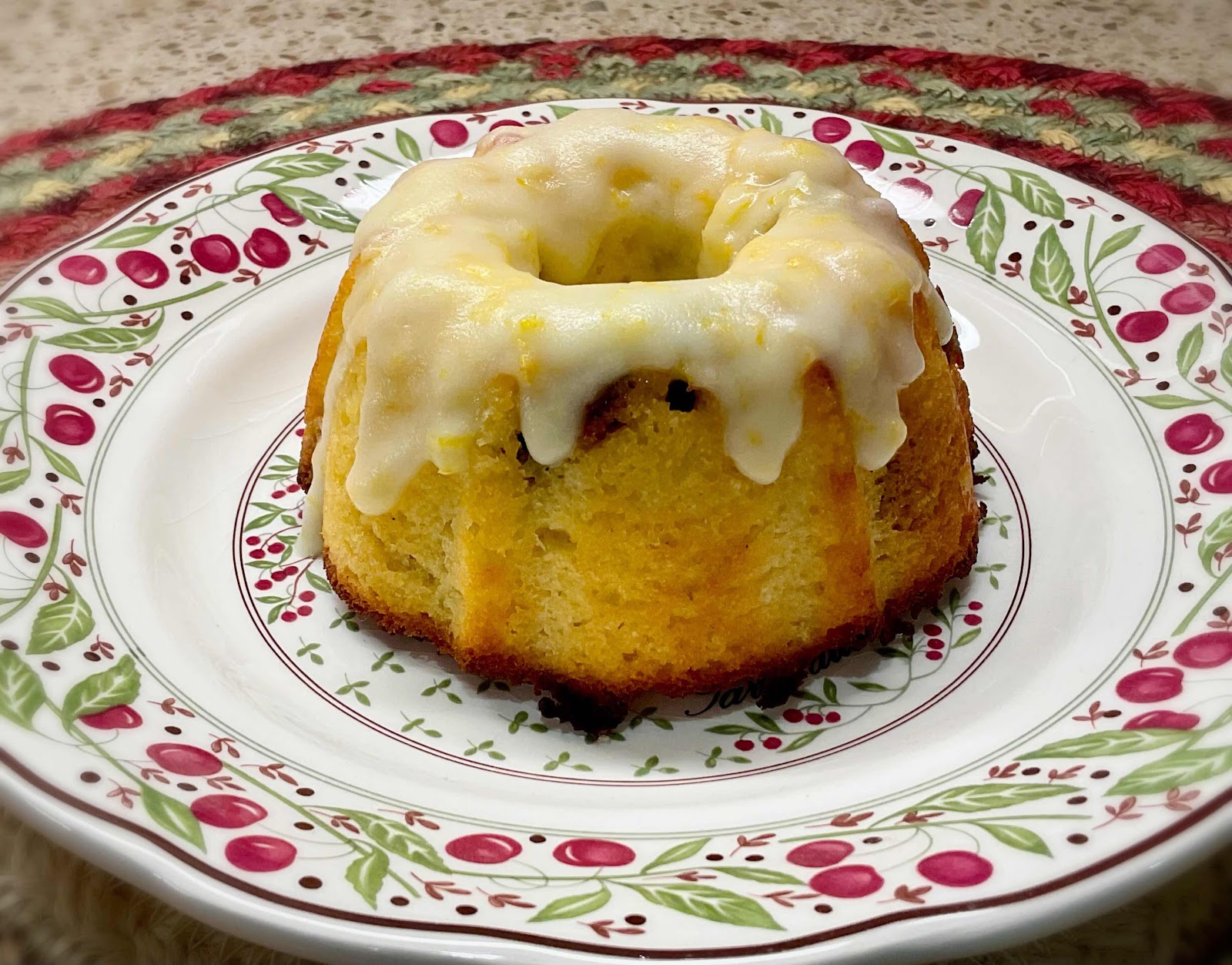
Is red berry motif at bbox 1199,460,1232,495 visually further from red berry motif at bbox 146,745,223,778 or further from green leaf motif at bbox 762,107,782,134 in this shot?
red berry motif at bbox 146,745,223,778

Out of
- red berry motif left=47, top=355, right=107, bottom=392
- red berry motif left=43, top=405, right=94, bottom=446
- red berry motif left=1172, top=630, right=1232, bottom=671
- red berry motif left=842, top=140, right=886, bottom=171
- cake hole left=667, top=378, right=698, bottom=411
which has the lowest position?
red berry motif left=1172, top=630, right=1232, bottom=671

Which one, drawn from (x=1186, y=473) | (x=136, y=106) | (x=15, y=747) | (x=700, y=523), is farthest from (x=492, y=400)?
(x=136, y=106)

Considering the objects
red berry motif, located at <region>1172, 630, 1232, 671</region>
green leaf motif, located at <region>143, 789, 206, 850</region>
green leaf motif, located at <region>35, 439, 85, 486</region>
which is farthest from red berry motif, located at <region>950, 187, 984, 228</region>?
green leaf motif, located at <region>143, 789, 206, 850</region>

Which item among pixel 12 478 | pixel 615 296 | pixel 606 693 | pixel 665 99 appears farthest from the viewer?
pixel 665 99

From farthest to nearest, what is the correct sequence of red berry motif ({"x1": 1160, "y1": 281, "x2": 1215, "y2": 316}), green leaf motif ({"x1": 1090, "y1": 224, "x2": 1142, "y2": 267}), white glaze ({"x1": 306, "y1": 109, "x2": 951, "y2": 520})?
green leaf motif ({"x1": 1090, "y1": 224, "x2": 1142, "y2": 267}) → red berry motif ({"x1": 1160, "y1": 281, "x2": 1215, "y2": 316}) → white glaze ({"x1": 306, "y1": 109, "x2": 951, "y2": 520})

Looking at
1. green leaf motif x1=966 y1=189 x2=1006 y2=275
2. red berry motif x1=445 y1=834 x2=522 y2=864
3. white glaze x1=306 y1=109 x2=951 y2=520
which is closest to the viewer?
red berry motif x1=445 y1=834 x2=522 y2=864

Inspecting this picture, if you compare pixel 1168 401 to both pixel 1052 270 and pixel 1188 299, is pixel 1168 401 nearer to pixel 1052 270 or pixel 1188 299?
pixel 1188 299

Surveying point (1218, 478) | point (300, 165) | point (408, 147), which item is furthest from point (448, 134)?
point (1218, 478)
